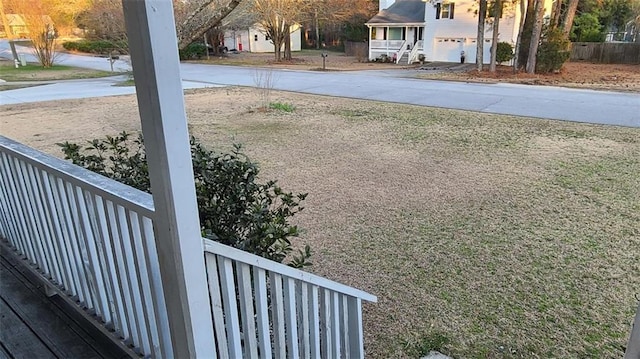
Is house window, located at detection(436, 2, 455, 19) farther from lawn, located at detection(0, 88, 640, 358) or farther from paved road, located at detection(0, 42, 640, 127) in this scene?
lawn, located at detection(0, 88, 640, 358)

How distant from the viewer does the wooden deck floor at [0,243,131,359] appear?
201 cm

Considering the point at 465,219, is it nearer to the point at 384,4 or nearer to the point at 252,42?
the point at 384,4

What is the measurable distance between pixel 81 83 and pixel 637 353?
18779 millimetres

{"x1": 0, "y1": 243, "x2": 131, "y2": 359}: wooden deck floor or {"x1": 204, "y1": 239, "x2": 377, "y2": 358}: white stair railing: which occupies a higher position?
{"x1": 204, "y1": 239, "x2": 377, "y2": 358}: white stair railing

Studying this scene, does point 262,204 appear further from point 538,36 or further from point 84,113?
point 538,36

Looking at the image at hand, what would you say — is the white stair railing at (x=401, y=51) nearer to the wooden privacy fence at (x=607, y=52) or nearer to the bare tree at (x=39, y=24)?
the wooden privacy fence at (x=607, y=52)

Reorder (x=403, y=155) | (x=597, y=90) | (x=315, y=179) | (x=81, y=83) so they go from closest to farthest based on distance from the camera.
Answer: (x=315, y=179) → (x=403, y=155) → (x=597, y=90) → (x=81, y=83)

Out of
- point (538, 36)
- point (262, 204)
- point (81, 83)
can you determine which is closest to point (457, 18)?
point (538, 36)

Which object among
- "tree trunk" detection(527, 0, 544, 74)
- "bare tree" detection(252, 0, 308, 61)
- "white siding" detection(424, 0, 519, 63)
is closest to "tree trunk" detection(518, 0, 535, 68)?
"tree trunk" detection(527, 0, 544, 74)

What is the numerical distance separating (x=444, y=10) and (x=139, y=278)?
83.9ft

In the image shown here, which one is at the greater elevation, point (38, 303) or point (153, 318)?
point (153, 318)

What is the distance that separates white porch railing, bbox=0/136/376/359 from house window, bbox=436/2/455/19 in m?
24.7

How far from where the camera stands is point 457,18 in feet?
77.7

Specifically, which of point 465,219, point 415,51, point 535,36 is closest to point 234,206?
point 465,219
